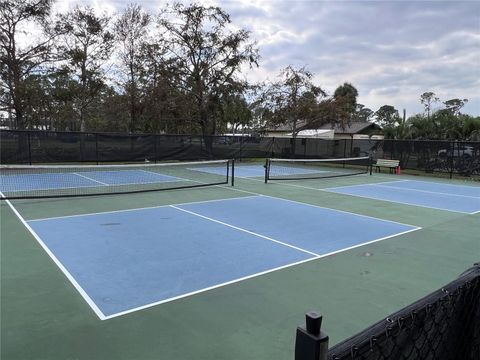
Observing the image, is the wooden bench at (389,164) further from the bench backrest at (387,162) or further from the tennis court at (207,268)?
the tennis court at (207,268)

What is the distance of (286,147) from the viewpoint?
25172 millimetres

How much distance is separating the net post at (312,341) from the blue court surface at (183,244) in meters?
3.26

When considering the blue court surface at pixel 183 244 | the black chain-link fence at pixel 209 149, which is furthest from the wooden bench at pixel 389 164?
the blue court surface at pixel 183 244

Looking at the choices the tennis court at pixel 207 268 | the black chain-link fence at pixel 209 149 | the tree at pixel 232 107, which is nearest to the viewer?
the tennis court at pixel 207 268

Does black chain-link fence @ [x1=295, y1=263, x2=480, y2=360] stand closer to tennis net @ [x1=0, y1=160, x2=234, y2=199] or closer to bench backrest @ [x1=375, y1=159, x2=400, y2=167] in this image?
tennis net @ [x1=0, y1=160, x2=234, y2=199]

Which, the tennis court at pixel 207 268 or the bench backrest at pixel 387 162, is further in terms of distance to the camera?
the bench backrest at pixel 387 162

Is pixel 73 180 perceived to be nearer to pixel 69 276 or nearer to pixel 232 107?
pixel 69 276

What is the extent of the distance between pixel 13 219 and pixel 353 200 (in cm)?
868

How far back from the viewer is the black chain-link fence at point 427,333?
1.25 metres

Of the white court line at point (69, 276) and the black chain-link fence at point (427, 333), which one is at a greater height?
the black chain-link fence at point (427, 333)

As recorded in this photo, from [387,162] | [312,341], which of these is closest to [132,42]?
[387,162]

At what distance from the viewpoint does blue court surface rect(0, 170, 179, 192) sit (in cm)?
1243

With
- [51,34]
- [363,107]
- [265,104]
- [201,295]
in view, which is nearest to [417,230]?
[201,295]

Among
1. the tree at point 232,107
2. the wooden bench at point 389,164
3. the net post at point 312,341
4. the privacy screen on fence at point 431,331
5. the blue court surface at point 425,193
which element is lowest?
the blue court surface at point 425,193
